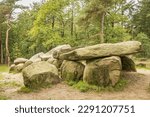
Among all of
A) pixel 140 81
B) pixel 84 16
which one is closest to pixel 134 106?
pixel 140 81

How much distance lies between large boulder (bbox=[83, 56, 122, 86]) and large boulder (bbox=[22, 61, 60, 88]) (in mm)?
1865

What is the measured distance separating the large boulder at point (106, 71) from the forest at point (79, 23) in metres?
6.84

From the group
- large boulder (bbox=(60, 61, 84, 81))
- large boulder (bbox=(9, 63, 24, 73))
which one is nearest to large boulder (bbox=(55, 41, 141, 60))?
large boulder (bbox=(60, 61, 84, 81))

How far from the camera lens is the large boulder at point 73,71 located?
587 inches

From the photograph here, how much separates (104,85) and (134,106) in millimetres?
5692

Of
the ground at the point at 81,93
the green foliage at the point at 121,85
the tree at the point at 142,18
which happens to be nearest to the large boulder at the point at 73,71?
the ground at the point at 81,93

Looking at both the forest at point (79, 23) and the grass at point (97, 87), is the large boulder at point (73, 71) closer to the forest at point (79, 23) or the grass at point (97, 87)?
the grass at point (97, 87)

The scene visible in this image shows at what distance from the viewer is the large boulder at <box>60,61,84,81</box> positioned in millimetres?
14898

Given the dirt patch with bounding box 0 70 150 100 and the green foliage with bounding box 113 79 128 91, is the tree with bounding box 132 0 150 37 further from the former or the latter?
the green foliage with bounding box 113 79 128 91

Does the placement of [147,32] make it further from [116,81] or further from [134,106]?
[134,106]

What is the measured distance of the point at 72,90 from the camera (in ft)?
44.7

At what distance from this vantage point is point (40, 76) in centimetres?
1406

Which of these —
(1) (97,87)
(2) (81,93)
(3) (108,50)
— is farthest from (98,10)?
(2) (81,93)

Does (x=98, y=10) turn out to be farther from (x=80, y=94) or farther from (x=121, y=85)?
(x=80, y=94)
